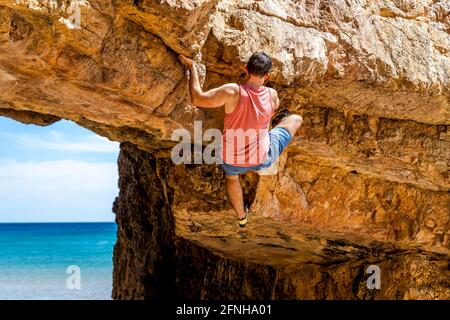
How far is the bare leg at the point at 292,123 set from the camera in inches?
209

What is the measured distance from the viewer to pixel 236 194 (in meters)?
5.52

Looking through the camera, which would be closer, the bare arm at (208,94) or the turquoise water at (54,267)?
the bare arm at (208,94)

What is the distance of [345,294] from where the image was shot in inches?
289

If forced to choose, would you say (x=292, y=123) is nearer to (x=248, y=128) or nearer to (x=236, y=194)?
(x=248, y=128)

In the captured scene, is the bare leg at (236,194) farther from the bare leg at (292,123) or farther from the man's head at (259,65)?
the man's head at (259,65)

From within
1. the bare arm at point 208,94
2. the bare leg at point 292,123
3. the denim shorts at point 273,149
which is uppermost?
the bare arm at point 208,94

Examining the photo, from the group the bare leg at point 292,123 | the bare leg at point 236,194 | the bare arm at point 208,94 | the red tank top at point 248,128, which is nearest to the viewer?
the bare arm at point 208,94

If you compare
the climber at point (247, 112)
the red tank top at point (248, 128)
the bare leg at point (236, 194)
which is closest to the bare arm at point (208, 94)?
the climber at point (247, 112)

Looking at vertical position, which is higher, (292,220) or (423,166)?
(423,166)

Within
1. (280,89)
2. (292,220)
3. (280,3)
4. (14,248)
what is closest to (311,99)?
(280,89)

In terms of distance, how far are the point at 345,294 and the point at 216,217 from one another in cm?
229

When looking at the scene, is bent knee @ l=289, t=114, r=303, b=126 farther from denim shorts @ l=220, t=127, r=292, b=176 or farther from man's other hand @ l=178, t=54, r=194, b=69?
man's other hand @ l=178, t=54, r=194, b=69

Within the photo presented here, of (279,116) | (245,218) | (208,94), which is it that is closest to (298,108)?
(279,116)
